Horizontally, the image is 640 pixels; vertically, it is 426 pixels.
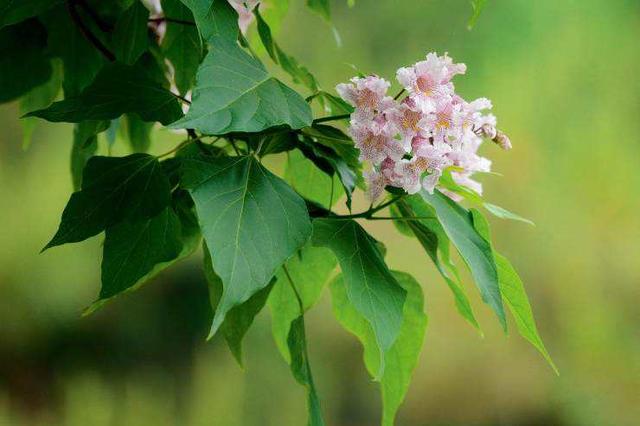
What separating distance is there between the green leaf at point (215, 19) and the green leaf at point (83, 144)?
12cm

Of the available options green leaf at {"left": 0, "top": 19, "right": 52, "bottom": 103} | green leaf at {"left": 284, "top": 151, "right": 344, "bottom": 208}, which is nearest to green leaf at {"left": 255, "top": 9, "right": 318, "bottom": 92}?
green leaf at {"left": 284, "top": 151, "right": 344, "bottom": 208}

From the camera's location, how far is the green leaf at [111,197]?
0.36m

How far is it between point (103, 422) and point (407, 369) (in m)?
1.66

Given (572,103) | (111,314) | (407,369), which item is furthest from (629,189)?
→ (407,369)

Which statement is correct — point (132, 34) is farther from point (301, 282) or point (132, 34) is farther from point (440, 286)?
point (440, 286)

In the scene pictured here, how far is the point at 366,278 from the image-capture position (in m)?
0.35

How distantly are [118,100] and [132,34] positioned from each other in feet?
0.26

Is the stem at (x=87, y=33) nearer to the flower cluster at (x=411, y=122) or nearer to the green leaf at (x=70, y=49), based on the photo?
the green leaf at (x=70, y=49)

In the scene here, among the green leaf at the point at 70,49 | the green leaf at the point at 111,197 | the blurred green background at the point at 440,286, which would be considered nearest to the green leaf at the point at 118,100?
the green leaf at the point at 111,197

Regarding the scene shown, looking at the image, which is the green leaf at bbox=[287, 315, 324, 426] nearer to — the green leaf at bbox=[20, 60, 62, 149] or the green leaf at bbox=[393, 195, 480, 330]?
the green leaf at bbox=[393, 195, 480, 330]

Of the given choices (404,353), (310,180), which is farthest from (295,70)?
(404,353)

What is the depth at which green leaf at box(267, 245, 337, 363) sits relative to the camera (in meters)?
0.44

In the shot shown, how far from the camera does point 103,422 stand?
1.94 m

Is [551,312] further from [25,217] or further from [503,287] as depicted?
[503,287]
